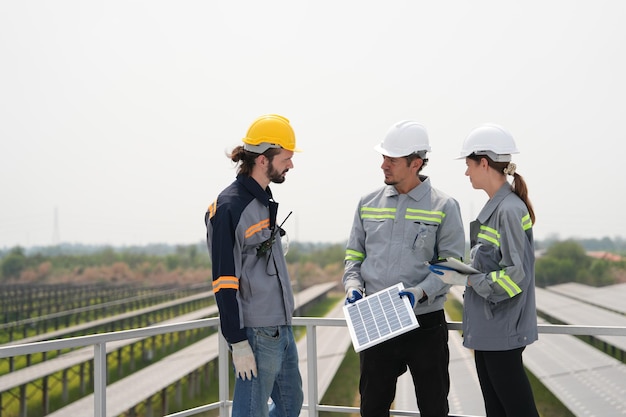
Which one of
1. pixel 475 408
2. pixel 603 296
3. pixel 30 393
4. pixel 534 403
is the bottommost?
pixel 30 393

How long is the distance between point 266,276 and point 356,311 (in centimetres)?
45

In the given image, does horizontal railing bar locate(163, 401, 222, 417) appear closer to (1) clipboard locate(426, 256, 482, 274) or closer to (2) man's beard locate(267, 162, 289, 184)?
(2) man's beard locate(267, 162, 289, 184)

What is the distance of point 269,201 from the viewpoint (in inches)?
97.5

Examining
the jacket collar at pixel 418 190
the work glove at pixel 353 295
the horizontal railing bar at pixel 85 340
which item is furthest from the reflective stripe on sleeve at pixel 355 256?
the horizontal railing bar at pixel 85 340

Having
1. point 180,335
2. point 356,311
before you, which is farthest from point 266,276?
point 180,335

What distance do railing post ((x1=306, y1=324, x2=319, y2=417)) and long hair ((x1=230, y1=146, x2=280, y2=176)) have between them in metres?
1.09

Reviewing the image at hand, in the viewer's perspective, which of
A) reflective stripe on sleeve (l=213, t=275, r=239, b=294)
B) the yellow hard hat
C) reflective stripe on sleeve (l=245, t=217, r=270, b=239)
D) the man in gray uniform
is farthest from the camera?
the man in gray uniform

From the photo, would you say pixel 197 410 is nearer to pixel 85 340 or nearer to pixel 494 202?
pixel 85 340

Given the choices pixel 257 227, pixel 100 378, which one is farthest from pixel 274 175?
pixel 100 378

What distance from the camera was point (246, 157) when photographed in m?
2.48

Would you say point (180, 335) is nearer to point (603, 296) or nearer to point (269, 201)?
point (603, 296)

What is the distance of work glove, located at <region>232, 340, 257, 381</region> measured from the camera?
7.45 feet

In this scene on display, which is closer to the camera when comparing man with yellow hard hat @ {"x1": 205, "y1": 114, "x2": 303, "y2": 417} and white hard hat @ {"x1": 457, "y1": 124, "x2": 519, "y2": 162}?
man with yellow hard hat @ {"x1": 205, "y1": 114, "x2": 303, "y2": 417}

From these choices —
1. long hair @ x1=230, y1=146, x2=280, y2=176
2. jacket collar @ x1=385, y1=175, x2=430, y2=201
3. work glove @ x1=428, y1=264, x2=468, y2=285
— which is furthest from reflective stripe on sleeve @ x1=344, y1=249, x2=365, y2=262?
long hair @ x1=230, y1=146, x2=280, y2=176
